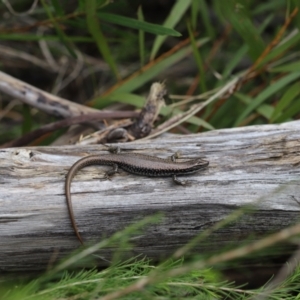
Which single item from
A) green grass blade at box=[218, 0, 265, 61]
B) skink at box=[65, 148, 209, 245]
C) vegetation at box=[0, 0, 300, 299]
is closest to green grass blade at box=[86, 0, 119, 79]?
vegetation at box=[0, 0, 300, 299]

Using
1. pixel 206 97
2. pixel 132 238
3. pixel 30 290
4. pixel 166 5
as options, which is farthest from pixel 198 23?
pixel 30 290

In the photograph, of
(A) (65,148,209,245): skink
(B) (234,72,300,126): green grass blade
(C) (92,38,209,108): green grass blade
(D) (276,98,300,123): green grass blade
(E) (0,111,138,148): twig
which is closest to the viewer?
(A) (65,148,209,245): skink

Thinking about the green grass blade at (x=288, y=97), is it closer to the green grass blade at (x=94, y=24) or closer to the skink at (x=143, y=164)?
the skink at (x=143, y=164)

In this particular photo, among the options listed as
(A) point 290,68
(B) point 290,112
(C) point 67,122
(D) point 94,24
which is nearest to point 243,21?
(A) point 290,68

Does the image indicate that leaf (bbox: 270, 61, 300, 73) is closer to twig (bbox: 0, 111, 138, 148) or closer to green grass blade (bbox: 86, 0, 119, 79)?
twig (bbox: 0, 111, 138, 148)

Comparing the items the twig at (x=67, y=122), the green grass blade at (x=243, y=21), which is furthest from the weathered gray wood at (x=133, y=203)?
the green grass blade at (x=243, y=21)

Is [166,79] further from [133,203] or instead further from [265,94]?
[133,203]
